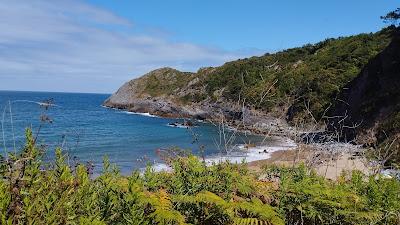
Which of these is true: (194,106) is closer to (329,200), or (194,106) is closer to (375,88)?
(375,88)

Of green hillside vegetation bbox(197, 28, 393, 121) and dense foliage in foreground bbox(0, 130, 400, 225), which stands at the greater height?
green hillside vegetation bbox(197, 28, 393, 121)

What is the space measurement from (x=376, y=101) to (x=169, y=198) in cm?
3734

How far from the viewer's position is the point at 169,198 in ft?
15.0

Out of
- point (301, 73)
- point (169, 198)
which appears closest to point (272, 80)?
point (301, 73)

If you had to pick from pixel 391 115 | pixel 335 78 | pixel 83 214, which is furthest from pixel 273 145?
pixel 83 214

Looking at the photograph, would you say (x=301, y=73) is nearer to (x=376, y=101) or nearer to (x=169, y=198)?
(x=376, y=101)

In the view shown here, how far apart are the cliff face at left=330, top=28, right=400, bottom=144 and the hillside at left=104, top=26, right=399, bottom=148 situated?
0.83m

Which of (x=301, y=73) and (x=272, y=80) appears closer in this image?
(x=272, y=80)

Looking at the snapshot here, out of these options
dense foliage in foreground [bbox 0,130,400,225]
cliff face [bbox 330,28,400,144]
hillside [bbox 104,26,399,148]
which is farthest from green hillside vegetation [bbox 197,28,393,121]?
dense foliage in foreground [bbox 0,130,400,225]

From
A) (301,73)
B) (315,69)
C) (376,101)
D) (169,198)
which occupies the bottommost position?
(169,198)

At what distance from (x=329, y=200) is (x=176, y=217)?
206 cm

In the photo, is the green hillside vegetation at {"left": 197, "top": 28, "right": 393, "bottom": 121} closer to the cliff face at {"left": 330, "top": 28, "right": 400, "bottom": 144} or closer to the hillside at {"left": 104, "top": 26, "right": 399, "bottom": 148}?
the hillside at {"left": 104, "top": 26, "right": 399, "bottom": 148}

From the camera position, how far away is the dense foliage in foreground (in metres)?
3.17

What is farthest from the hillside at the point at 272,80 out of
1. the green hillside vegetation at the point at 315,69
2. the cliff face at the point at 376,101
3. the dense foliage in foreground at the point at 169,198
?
the dense foliage in foreground at the point at 169,198
